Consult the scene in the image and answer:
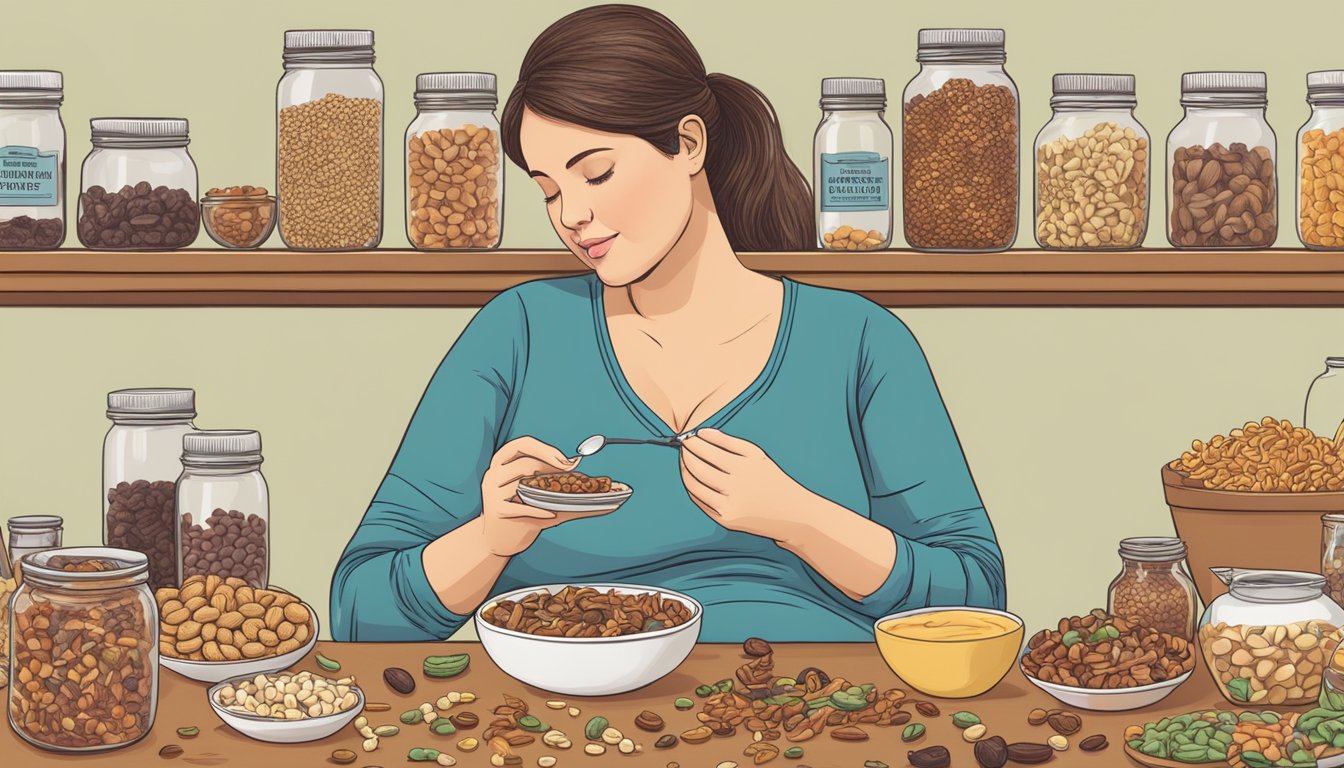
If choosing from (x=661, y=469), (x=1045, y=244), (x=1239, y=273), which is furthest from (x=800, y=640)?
(x=1239, y=273)

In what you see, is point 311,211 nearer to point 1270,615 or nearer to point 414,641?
point 414,641

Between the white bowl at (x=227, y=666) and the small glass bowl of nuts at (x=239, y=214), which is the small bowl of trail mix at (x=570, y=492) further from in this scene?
the small glass bowl of nuts at (x=239, y=214)

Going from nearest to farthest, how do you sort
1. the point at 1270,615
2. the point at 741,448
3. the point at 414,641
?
the point at 1270,615 < the point at 741,448 < the point at 414,641

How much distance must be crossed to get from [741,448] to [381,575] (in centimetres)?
55

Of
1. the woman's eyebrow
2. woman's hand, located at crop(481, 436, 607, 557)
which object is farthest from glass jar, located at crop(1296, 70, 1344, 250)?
woman's hand, located at crop(481, 436, 607, 557)

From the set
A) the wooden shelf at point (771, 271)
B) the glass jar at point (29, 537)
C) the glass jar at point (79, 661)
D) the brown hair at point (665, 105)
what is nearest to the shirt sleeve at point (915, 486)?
the wooden shelf at point (771, 271)

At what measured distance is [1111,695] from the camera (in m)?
1.91

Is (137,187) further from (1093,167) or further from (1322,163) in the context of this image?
(1322,163)

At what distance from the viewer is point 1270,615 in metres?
1.94

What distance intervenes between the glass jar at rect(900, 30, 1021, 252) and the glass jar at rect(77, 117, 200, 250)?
3.46ft

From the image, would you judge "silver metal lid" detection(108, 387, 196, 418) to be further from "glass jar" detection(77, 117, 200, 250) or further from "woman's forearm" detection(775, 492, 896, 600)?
"woman's forearm" detection(775, 492, 896, 600)

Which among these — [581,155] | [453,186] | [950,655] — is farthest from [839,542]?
[453,186]

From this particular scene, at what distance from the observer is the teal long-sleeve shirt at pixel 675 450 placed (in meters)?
2.33

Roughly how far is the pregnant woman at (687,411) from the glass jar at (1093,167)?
0.29 m
